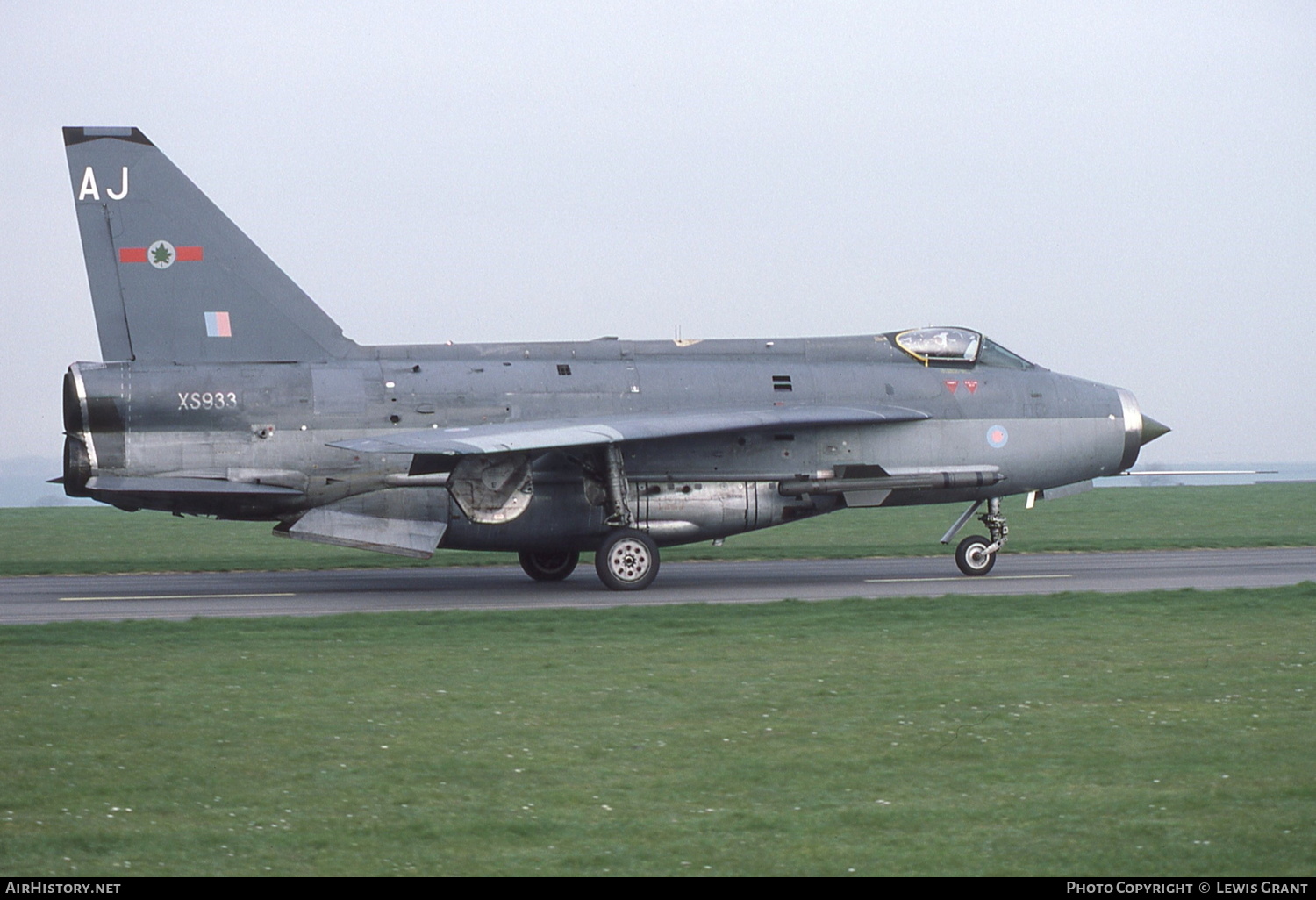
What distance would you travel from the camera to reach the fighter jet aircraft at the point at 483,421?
67.5 feet

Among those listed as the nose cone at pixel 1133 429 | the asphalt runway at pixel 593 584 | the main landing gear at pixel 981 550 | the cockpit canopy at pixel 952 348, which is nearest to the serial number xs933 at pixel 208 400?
the asphalt runway at pixel 593 584

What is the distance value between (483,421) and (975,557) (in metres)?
8.28

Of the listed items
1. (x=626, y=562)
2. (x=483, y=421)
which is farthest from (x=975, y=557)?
(x=483, y=421)

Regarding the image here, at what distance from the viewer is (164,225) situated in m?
21.6

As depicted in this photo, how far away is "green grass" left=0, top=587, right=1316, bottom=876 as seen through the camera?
6914mm

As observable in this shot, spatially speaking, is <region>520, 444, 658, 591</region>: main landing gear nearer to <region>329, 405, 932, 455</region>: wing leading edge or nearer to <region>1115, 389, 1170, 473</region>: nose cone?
<region>329, 405, 932, 455</region>: wing leading edge

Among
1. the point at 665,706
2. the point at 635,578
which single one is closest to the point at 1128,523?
the point at 635,578

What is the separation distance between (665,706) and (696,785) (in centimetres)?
263

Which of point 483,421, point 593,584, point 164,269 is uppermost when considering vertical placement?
point 164,269

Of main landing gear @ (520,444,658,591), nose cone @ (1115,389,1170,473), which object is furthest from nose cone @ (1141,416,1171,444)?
main landing gear @ (520,444,658,591)

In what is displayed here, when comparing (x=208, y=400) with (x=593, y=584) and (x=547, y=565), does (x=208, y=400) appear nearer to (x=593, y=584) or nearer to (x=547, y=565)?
(x=547, y=565)

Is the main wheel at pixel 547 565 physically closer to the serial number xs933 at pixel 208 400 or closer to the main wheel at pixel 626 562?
the main wheel at pixel 626 562

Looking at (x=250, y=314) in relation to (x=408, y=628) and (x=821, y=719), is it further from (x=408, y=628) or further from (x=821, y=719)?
(x=821, y=719)

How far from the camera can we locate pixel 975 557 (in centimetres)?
2289
